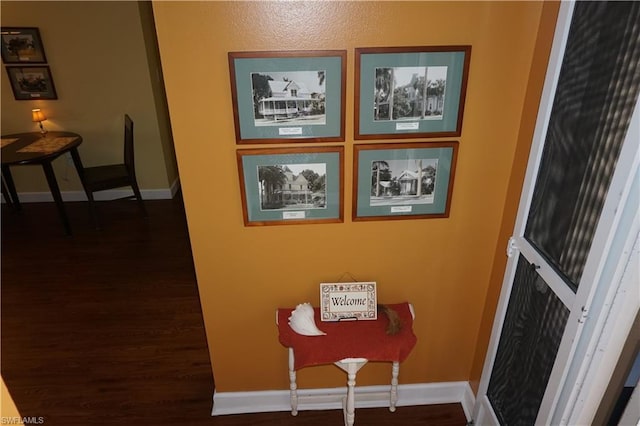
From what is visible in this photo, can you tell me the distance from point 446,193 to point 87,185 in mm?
3474

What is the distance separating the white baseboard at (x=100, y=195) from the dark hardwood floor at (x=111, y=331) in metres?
0.43

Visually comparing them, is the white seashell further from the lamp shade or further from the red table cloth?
the lamp shade

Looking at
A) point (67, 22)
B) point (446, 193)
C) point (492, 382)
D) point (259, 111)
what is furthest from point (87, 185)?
point (492, 382)

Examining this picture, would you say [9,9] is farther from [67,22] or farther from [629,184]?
[629,184]

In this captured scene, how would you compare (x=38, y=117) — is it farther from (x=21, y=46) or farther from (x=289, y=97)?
(x=289, y=97)

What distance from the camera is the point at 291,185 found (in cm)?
167

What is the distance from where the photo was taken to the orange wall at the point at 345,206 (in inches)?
55.9

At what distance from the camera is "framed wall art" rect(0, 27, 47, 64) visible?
13.1 feet

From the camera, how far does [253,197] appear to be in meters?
1.69

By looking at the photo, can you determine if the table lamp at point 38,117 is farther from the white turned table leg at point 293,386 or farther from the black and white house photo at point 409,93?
the black and white house photo at point 409,93
